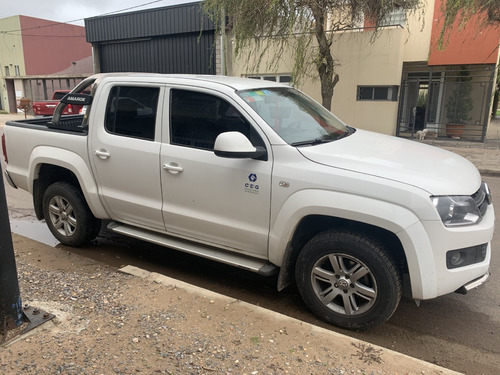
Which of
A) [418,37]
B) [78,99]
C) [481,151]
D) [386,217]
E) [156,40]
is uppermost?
[156,40]

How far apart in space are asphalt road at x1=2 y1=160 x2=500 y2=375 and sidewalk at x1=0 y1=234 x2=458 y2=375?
51 cm

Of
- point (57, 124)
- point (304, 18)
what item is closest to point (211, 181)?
point (57, 124)

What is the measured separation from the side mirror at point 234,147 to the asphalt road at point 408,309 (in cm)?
141

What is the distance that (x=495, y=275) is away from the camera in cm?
433

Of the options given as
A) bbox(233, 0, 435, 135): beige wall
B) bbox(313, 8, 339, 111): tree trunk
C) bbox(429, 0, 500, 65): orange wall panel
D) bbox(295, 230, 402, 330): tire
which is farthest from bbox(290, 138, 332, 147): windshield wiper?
bbox(429, 0, 500, 65): orange wall panel

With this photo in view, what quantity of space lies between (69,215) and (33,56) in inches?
1378

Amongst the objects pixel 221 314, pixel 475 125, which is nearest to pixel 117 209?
pixel 221 314

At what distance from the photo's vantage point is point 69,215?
470 centimetres

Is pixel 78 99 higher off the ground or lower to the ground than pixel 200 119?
higher

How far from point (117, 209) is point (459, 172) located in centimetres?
323

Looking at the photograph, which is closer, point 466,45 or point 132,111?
point 132,111

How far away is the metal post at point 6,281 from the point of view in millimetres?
2680

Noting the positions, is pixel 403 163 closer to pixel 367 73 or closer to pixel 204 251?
pixel 204 251

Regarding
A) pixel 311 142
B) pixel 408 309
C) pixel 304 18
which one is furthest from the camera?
pixel 304 18
